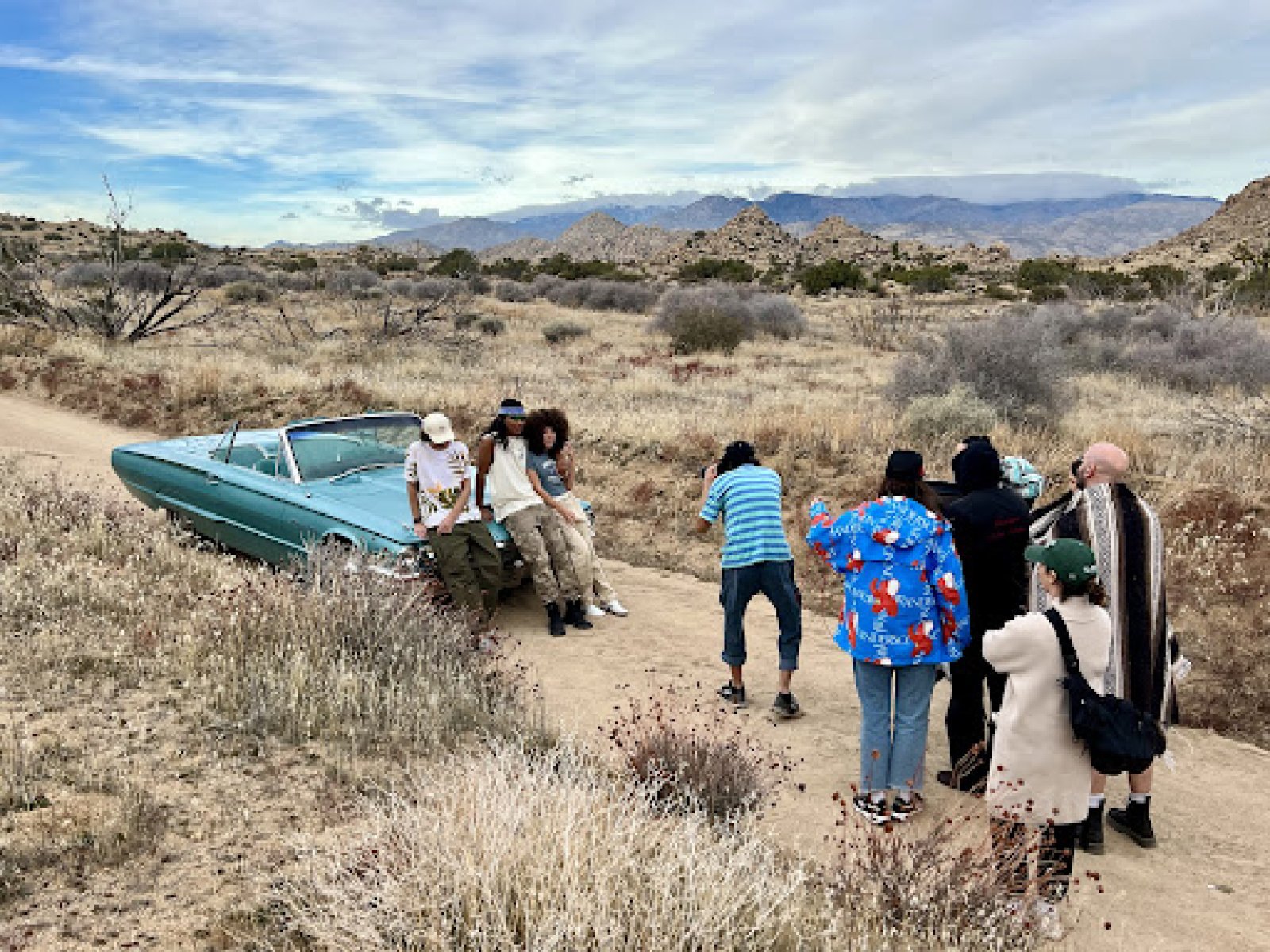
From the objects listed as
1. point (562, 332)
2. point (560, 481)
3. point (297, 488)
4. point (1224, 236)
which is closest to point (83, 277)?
point (562, 332)

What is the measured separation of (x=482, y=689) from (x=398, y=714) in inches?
25.0

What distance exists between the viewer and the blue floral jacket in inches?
179

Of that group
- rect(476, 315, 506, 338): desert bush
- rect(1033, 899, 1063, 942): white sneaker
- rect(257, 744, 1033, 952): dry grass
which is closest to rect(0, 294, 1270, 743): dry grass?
rect(476, 315, 506, 338): desert bush

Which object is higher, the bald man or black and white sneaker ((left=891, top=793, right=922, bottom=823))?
the bald man

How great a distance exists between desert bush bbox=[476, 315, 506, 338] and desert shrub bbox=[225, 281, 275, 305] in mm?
11826

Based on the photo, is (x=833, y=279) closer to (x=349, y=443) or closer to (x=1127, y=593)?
(x=349, y=443)

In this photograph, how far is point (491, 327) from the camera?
90.0ft

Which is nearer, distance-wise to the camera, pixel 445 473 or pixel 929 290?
pixel 445 473

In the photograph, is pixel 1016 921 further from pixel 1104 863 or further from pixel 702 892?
pixel 1104 863

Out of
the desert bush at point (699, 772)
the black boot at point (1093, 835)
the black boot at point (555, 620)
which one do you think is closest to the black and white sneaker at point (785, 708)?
the desert bush at point (699, 772)

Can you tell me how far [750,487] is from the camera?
5695 millimetres

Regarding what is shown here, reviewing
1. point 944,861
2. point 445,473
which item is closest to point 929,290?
point 445,473

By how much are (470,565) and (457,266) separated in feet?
154

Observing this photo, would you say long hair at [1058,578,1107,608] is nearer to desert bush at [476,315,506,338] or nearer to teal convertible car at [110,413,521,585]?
teal convertible car at [110,413,521,585]
